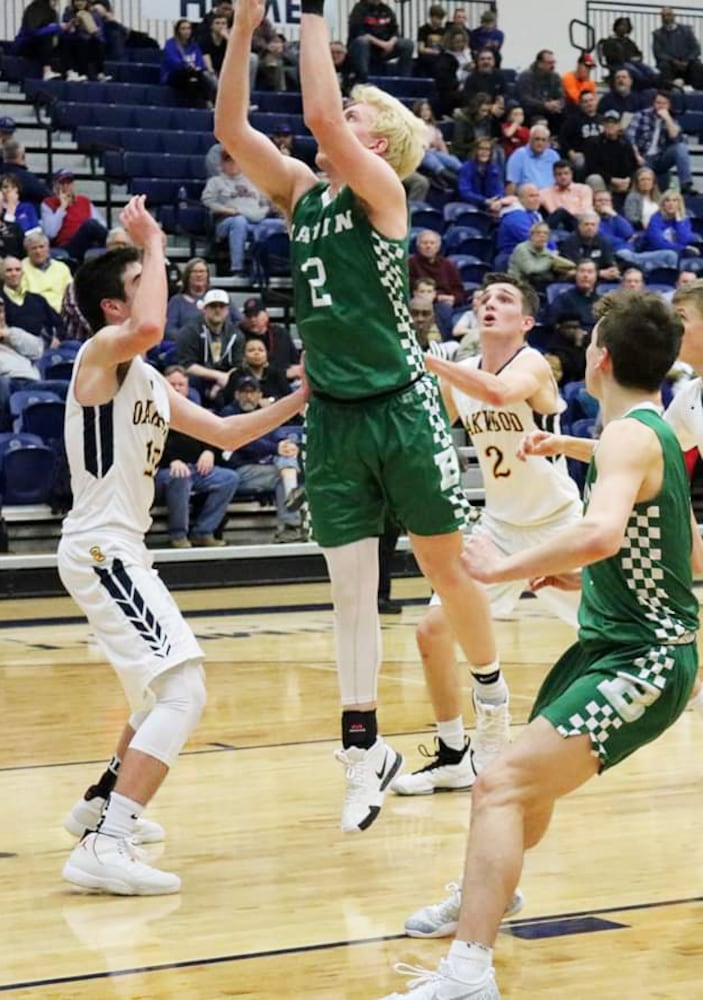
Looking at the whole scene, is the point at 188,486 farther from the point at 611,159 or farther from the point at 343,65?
the point at 611,159

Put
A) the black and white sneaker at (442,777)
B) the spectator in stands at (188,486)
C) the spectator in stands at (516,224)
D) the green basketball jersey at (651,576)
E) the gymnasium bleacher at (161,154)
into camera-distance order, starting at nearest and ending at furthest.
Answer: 1. the green basketball jersey at (651,576)
2. the black and white sneaker at (442,777)
3. the spectator in stands at (188,486)
4. the gymnasium bleacher at (161,154)
5. the spectator in stands at (516,224)

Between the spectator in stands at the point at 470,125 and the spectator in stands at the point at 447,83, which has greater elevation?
the spectator in stands at the point at 447,83

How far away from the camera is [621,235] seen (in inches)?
752

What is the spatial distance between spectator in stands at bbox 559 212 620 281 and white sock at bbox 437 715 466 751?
483 inches

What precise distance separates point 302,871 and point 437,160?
47.9ft

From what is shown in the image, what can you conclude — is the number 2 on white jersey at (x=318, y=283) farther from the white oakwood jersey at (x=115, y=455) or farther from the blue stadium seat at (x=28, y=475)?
the blue stadium seat at (x=28, y=475)

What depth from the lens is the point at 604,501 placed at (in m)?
3.52

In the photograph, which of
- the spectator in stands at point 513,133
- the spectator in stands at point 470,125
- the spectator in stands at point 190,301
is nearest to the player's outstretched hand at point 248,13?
the spectator in stands at point 190,301

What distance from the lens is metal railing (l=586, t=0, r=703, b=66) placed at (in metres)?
24.0

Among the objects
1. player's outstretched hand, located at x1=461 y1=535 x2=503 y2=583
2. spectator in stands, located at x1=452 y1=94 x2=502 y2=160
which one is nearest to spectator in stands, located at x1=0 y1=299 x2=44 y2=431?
spectator in stands, located at x1=452 y1=94 x2=502 y2=160

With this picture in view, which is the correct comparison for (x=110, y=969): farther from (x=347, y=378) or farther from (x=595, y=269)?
(x=595, y=269)

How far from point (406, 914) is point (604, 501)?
1422 mm

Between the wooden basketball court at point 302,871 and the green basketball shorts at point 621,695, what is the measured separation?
56cm

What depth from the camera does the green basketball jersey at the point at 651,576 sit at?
12.3ft
